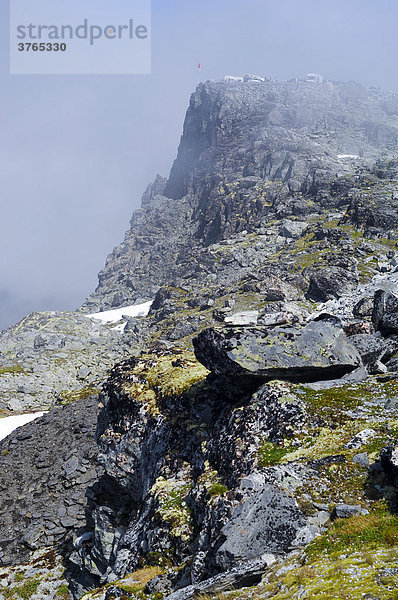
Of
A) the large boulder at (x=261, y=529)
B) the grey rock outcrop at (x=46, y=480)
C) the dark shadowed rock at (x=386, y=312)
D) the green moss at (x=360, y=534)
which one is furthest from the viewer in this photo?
the grey rock outcrop at (x=46, y=480)

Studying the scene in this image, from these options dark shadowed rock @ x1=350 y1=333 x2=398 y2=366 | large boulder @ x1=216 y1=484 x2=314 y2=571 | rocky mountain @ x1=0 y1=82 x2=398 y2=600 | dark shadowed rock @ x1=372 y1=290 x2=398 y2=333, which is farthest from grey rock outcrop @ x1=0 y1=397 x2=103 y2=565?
dark shadowed rock @ x1=372 y1=290 x2=398 y2=333

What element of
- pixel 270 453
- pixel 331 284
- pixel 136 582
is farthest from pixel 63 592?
pixel 331 284

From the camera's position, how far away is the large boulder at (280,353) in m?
17.5

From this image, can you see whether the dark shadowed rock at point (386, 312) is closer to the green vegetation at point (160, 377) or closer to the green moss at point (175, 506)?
the green vegetation at point (160, 377)

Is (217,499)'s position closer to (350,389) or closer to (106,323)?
(350,389)

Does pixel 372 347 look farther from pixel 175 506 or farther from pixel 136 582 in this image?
pixel 136 582

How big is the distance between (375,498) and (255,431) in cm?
528

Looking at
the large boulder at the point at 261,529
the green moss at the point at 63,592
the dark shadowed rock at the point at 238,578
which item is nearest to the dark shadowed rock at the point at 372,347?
the large boulder at the point at 261,529

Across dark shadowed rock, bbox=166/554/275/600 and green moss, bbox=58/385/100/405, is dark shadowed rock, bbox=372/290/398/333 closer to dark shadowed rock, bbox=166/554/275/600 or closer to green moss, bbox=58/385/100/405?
dark shadowed rock, bbox=166/554/275/600

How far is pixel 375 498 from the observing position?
36.7 ft

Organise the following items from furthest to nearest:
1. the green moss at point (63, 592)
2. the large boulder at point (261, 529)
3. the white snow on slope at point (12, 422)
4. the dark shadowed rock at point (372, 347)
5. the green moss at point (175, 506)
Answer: the white snow on slope at point (12, 422), the green moss at point (63, 592), the dark shadowed rock at point (372, 347), the green moss at point (175, 506), the large boulder at point (261, 529)

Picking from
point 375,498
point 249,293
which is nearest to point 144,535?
point 375,498

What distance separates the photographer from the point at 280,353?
58.5 ft

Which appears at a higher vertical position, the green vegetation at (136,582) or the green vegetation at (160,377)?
the green vegetation at (160,377)
